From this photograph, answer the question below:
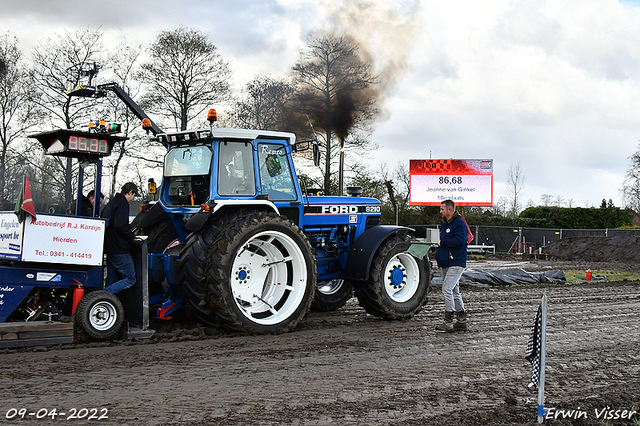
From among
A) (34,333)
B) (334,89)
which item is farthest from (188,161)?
(334,89)

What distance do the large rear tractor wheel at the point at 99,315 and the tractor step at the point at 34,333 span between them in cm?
14

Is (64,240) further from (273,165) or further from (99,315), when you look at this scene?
(273,165)

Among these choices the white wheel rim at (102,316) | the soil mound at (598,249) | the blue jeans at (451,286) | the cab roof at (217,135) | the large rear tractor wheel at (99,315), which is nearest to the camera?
the large rear tractor wheel at (99,315)

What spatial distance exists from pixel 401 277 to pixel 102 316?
162 inches

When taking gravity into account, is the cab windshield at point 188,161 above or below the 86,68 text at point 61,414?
above

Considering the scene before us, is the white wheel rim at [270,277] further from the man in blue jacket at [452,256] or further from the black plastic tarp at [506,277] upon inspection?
the black plastic tarp at [506,277]

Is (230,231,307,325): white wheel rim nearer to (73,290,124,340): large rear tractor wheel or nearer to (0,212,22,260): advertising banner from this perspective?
(73,290,124,340): large rear tractor wheel

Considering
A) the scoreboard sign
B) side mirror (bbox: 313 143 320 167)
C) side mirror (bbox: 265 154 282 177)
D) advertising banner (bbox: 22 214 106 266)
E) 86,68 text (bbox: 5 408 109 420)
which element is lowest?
86,68 text (bbox: 5 408 109 420)

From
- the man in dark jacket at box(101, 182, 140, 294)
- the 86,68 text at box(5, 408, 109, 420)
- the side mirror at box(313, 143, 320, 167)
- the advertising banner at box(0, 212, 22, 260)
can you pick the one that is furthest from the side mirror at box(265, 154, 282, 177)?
the 86,68 text at box(5, 408, 109, 420)

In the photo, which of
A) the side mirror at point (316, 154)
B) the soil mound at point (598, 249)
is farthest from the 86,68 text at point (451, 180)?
the side mirror at point (316, 154)

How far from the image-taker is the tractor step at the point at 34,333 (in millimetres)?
5578

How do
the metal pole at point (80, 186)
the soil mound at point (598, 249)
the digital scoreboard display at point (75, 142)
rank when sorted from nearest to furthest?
the digital scoreboard display at point (75, 142), the metal pole at point (80, 186), the soil mound at point (598, 249)

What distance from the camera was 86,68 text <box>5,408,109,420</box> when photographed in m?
3.88

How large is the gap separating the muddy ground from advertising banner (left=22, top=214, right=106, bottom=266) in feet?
2.92
